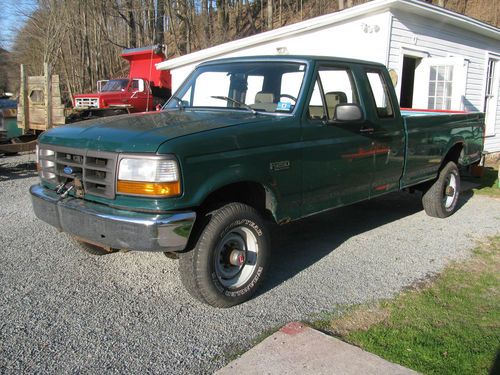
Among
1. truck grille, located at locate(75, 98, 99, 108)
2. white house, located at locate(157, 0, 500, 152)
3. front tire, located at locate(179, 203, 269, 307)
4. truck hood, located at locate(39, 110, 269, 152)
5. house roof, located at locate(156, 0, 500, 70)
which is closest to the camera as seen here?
truck hood, located at locate(39, 110, 269, 152)

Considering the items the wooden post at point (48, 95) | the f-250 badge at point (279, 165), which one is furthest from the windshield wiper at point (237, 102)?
the wooden post at point (48, 95)

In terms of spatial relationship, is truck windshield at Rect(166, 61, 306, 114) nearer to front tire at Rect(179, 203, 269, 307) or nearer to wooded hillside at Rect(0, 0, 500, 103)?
front tire at Rect(179, 203, 269, 307)

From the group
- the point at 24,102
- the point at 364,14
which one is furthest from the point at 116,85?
the point at 364,14

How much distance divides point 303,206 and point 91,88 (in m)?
30.2

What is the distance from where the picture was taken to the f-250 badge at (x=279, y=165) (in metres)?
3.80

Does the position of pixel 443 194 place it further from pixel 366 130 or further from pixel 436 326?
pixel 436 326

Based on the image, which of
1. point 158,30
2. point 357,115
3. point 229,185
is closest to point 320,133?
point 357,115

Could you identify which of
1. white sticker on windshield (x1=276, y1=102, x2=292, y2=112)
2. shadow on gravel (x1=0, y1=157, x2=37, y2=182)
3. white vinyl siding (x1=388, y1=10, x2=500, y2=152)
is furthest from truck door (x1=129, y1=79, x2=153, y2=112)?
white sticker on windshield (x1=276, y1=102, x2=292, y2=112)

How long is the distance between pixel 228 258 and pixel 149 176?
101cm

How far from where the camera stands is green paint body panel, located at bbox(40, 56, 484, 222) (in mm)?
3291

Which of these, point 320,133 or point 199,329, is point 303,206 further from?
point 199,329

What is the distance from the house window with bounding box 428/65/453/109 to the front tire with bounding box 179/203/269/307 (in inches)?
355

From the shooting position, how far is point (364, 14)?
32.7ft

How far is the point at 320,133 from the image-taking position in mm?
4238
